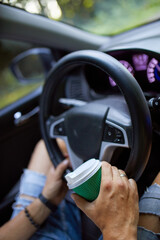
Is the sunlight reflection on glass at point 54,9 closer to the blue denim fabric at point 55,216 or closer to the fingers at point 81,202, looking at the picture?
the blue denim fabric at point 55,216

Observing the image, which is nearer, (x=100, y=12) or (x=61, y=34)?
(x=61, y=34)

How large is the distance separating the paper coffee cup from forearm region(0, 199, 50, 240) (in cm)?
49

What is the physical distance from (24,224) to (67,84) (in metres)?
0.93

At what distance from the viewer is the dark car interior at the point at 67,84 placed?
42.8 inches

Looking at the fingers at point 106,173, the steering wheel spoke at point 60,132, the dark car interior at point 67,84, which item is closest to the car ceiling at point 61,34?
the dark car interior at point 67,84

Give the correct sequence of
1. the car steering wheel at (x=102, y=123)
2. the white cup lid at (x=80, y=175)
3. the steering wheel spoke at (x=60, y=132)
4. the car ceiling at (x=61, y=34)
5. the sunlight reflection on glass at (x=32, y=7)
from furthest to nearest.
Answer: the sunlight reflection on glass at (x=32, y=7)
the car ceiling at (x=61, y=34)
the steering wheel spoke at (x=60, y=132)
the car steering wheel at (x=102, y=123)
the white cup lid at (x=80, y=175)

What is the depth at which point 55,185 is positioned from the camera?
1113 millimetres

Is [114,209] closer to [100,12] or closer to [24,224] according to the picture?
[24,224]

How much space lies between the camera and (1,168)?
1583 millimetres

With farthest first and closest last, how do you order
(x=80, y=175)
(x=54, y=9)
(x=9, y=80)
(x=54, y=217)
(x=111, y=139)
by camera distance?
(x=9, y=80), (x=54, y=9), (x=54, y=217), (x=111, y=139), (x=80, y=175)

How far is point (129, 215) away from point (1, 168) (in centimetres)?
111

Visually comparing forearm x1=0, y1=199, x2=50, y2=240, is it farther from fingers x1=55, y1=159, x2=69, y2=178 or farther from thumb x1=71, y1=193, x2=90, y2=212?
thumb x1=71, y1=193, x2=90, y2=212

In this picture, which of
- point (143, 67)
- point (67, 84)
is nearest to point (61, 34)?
point (67, 84)

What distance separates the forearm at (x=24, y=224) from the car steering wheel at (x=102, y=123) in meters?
0.23
